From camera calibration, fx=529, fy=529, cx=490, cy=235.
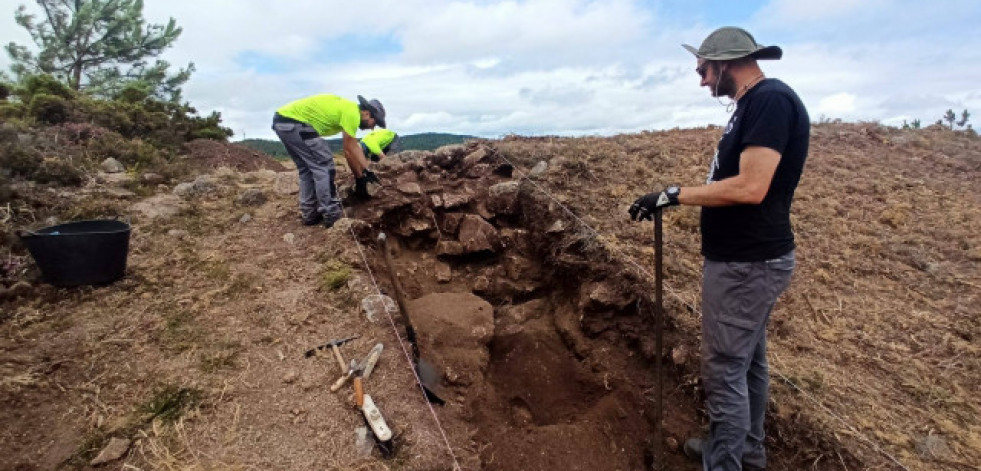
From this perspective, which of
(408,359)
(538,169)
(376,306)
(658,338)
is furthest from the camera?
(538,169)

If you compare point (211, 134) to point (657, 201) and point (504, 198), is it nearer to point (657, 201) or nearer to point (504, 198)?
point (504, 198)

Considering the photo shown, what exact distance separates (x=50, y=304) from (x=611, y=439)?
14.5 ft

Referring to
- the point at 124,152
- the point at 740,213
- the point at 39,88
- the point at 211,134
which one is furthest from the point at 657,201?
the point at 39,88

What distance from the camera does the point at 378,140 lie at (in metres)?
7.56

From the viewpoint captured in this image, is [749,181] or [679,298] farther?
[679,298]

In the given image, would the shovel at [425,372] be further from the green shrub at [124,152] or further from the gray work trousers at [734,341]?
the green shrub at [124,152]

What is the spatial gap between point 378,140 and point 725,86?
5698 mm

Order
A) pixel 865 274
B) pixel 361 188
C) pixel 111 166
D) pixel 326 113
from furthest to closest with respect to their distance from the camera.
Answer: pixel 111 166
pixel 361 188
pixel 326 113
pixel 865 274

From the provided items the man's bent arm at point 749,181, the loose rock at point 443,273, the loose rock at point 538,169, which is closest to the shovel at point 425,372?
the loose rock at point 443,273

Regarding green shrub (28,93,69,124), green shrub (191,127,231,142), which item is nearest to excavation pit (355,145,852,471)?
green shrub (191,127,231,142)

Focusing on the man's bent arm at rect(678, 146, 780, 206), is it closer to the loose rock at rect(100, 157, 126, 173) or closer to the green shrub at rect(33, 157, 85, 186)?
the green shrub at rect(33, 157, 85, 186)

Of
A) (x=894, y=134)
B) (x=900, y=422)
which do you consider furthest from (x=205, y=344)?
(x=894, y=134)

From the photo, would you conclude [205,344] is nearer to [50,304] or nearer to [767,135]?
[50,304]

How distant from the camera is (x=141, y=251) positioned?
511 cm
